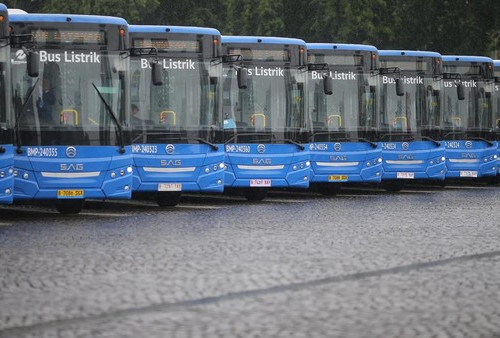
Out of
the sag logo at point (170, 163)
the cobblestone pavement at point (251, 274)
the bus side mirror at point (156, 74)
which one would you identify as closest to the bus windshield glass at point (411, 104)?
the sag logo at point (170, 163)

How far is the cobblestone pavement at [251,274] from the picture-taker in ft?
31.8

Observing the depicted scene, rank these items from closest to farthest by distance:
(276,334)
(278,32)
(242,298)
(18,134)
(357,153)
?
(276,334), (242,298), (18,134), (357,153), (278,32)

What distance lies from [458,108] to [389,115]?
2816 millimetres

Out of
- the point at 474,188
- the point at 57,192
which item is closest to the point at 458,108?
the point at 474,188

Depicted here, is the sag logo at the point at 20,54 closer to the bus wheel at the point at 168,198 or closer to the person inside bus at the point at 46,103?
the person inside bus at the point at 46,103

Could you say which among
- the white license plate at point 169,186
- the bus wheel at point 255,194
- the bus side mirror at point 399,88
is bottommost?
the bus wheel at point 255,194

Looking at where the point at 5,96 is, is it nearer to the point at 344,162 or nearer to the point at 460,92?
the point at 344,162

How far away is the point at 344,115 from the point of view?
28.3 meters

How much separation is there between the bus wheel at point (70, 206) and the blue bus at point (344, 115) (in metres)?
7.32

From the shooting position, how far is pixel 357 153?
2822 cm

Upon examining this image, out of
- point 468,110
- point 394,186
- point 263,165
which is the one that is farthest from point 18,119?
point 468,110

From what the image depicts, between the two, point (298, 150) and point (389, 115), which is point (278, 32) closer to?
point (389, 115)

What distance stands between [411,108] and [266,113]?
6.01 m

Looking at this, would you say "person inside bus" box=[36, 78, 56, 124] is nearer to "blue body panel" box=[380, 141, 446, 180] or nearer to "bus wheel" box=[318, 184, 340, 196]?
"bus wheel" box=[318, 184, 340, 196]
